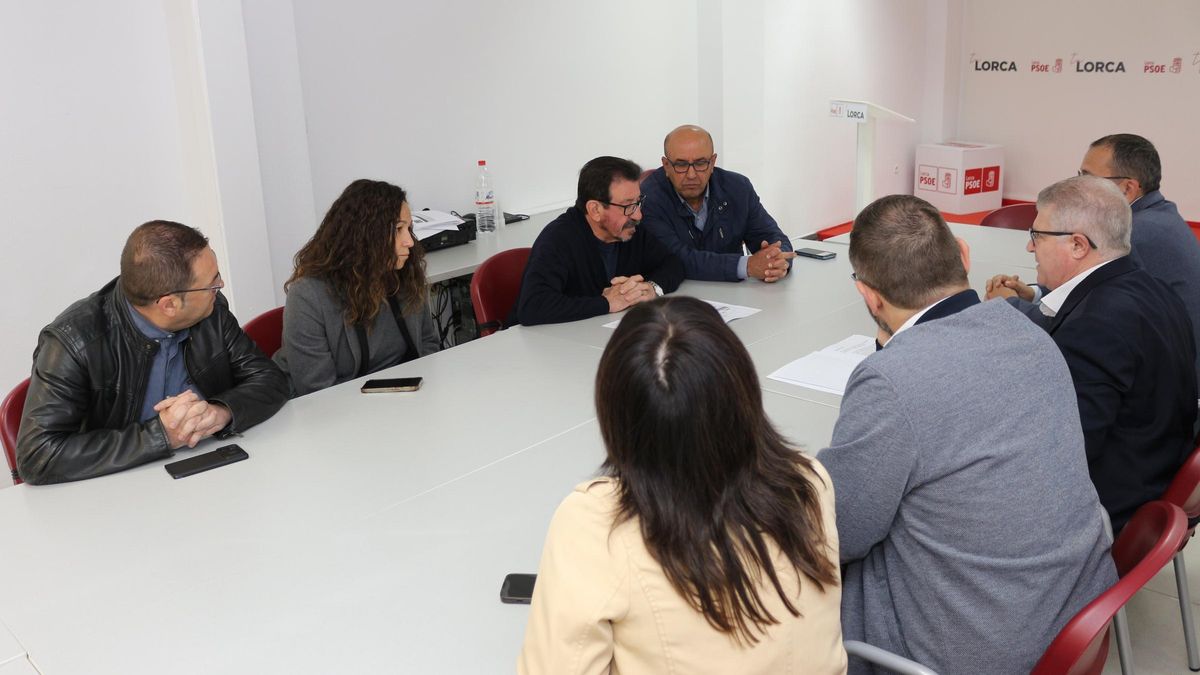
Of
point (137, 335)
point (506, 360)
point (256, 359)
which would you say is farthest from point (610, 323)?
point (137, 335)

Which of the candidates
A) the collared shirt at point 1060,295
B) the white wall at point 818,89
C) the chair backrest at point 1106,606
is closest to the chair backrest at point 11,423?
the chair backrest at point 1106,606

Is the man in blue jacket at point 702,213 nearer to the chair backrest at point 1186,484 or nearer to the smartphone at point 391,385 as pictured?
the smartphone at point 391,385

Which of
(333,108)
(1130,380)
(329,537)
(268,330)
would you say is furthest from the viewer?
(333,108)

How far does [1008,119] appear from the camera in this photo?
766 centimetres

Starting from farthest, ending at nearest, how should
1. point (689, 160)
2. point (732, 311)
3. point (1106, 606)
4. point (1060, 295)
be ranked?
point (689, 160) < point (732, 311) < point (1060, 295) < point (1106, 606)

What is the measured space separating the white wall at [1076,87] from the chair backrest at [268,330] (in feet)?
20.1

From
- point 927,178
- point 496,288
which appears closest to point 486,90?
point 496,288

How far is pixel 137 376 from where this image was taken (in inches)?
96.3

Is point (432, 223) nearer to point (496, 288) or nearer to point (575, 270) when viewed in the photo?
point (496, 288)

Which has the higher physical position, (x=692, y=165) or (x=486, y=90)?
(x=486, y=90)

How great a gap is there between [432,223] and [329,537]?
9.19 feet

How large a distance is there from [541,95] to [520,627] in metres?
4.09

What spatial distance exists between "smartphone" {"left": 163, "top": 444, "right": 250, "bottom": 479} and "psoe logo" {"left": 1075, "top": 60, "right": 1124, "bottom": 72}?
687 centimetres

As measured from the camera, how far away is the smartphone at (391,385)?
2.75 meters
